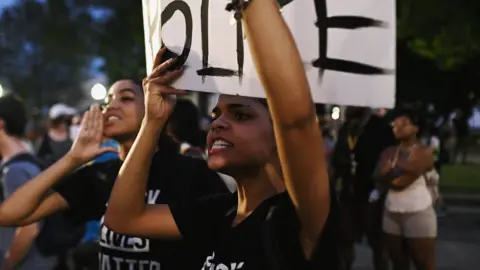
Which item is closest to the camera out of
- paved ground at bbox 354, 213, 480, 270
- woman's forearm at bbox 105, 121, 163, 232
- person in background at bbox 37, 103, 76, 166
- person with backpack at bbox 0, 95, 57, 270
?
woman's forearm at bbox 105, 121, 163, 232

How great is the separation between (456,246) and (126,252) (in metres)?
8.91

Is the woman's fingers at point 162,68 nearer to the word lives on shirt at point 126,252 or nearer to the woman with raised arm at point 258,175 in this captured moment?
the woman with raised arm at point 258,175

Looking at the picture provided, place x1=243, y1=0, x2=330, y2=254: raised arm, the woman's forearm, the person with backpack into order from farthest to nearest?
the person with backpack < the woman's forearm < x1=243, y1=0, x2=330, y2=254: raised arm

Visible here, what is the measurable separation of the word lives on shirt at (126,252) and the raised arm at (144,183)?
66cm

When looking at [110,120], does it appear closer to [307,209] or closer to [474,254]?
[307,209]

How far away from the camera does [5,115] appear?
506cm

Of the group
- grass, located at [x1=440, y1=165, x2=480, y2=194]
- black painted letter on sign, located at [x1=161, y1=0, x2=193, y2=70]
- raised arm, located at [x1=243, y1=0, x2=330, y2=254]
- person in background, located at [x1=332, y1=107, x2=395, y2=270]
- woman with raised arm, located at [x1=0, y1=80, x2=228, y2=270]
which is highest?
black painted letter on sign, located at [x1=161, y1=0, x2=193, y2=70]

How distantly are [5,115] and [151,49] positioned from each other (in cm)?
273

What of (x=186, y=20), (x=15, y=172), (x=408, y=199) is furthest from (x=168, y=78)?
(x=408, y=199)

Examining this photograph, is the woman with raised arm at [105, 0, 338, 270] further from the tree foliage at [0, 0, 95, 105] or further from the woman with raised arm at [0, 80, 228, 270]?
the tree foliage at [0, 0, 95, 105]

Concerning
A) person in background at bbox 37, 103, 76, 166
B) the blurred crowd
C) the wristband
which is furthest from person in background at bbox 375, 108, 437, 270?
the wristband

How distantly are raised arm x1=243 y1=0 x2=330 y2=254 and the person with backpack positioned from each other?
2.47 m

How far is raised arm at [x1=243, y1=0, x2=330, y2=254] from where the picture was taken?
1886 millimetres

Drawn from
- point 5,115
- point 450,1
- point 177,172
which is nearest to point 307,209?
point 177,172
